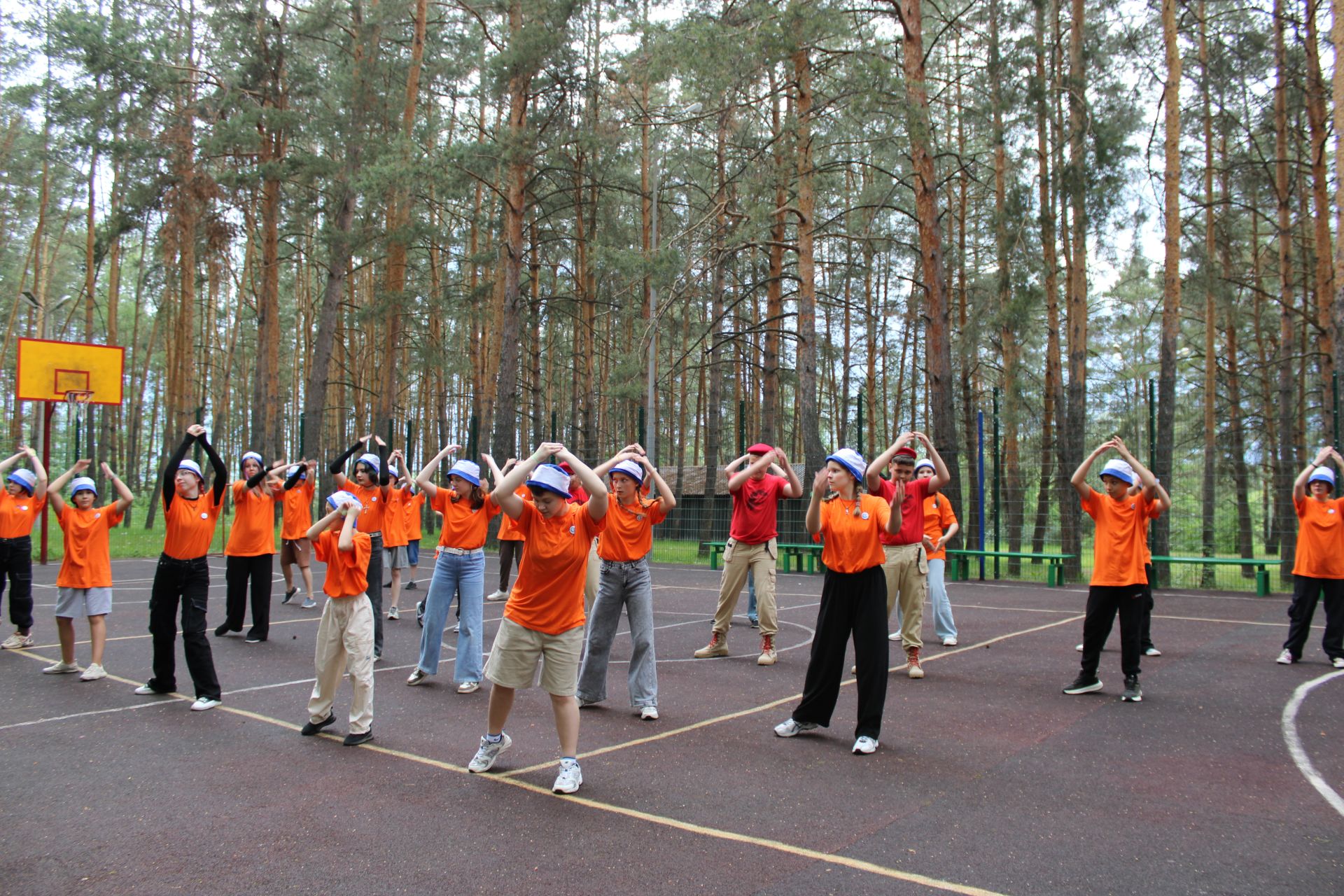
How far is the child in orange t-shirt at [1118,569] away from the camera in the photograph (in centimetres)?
727

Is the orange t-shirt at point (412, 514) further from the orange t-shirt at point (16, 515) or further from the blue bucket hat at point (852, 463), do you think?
the blue bucket hat at point (852, 463)

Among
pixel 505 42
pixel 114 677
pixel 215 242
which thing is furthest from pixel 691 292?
pixel 215 242

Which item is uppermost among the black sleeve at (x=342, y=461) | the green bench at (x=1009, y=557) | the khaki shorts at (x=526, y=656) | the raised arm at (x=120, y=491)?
the black sleeve at (x=342, y=461)

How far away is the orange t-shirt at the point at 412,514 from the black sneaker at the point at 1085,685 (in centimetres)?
831

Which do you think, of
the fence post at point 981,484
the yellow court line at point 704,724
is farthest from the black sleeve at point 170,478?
the fence post at point 981,484

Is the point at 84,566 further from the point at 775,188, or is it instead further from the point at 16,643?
the point at 775,188

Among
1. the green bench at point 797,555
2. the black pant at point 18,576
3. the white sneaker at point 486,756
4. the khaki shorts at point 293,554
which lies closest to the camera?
the white sneaker at point 486,756

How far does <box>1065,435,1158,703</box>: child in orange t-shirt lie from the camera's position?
23.9 ft

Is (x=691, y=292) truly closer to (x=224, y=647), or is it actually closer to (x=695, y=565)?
(x=695, y=565)

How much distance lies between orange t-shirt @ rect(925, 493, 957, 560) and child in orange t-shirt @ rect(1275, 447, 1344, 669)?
3.30 m

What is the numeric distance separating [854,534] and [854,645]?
2.58ft

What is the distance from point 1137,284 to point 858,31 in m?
25.2

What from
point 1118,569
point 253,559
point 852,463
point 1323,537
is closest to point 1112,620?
point 1118,569

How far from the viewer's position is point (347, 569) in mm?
6156
